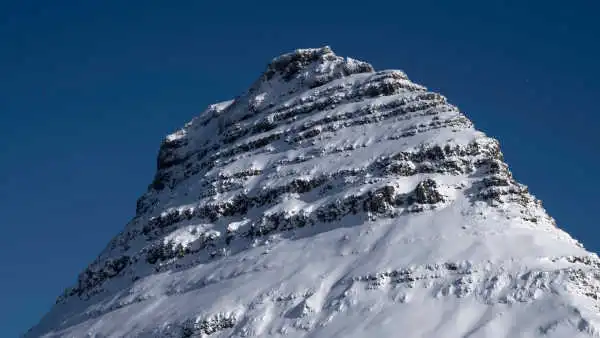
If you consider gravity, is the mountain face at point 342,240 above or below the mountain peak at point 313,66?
below

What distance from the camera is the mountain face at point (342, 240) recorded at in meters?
79.0

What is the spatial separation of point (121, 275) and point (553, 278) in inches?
2304

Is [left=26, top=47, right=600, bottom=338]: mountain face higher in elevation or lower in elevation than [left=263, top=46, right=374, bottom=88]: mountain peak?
lower

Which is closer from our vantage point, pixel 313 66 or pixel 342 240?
pixel 342 240

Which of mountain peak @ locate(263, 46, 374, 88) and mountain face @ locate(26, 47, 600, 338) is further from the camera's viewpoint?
mountain peak @ locate(263, 46, 374, 88)

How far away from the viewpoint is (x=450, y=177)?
321 ft

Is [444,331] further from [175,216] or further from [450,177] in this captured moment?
[175,216]

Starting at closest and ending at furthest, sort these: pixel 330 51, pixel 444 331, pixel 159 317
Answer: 1. pixel 444 331
2. pixel 159 317
3. pixel 330 51

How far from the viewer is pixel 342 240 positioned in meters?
94.1

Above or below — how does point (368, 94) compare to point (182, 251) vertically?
above

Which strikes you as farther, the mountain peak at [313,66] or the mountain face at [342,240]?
the mountain peak at [313,66]

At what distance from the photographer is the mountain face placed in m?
79.0

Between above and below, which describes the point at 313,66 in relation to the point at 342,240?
above

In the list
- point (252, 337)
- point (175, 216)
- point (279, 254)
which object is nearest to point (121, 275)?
point (175, 216)
